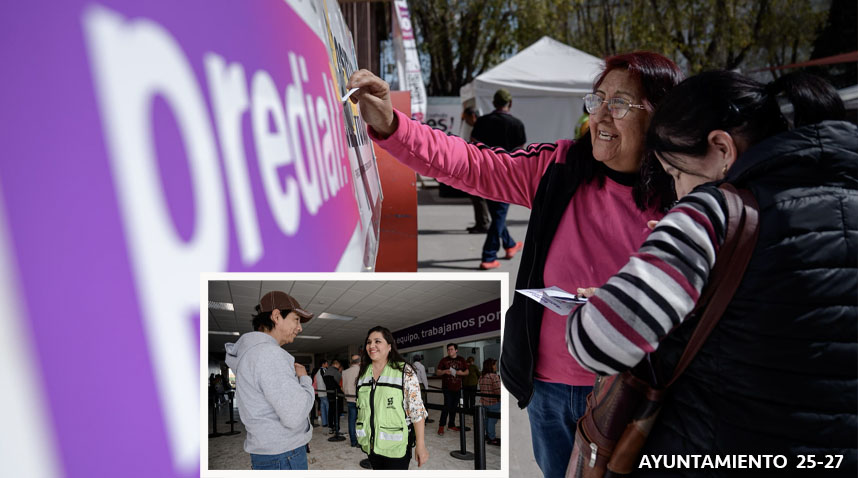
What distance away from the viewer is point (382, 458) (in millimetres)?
1347

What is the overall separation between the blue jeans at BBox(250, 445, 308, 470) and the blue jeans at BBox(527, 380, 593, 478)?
609 millimetres

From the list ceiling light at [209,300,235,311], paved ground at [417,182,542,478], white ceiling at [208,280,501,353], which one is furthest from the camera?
paved ground at [417,182,542,478]

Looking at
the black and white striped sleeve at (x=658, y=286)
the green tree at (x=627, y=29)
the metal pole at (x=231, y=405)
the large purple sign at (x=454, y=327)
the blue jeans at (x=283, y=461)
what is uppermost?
the green tree at (x=627, y=29)

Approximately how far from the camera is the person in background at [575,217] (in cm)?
150

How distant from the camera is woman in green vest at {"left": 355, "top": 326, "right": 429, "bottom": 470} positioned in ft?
4.45

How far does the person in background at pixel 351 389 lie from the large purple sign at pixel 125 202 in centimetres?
30

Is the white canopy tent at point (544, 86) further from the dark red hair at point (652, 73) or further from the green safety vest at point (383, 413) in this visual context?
the green safety vest at point (383, 413)

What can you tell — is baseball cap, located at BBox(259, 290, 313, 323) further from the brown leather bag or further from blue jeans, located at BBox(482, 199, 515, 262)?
blue jeans, located at BBox(482, 199, 515, 262)

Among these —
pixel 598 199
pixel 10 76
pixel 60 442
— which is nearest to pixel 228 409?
pixel 60 442

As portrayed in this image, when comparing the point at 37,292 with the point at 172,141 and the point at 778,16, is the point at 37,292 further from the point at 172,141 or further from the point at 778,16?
the point at 778,16

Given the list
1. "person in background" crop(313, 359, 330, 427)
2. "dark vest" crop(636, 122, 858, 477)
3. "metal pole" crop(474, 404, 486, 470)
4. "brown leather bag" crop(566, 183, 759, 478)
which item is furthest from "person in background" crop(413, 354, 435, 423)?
"dark vest" crop(636, 122, 858, 477)

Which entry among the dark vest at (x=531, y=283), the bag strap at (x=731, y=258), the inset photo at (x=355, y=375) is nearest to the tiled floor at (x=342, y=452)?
the inset photo at (x=355, y=375)

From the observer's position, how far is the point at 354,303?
51.6 inches

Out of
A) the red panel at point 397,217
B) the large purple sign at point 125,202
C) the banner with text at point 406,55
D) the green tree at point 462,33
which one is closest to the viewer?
the large purple sign at point 125,202
